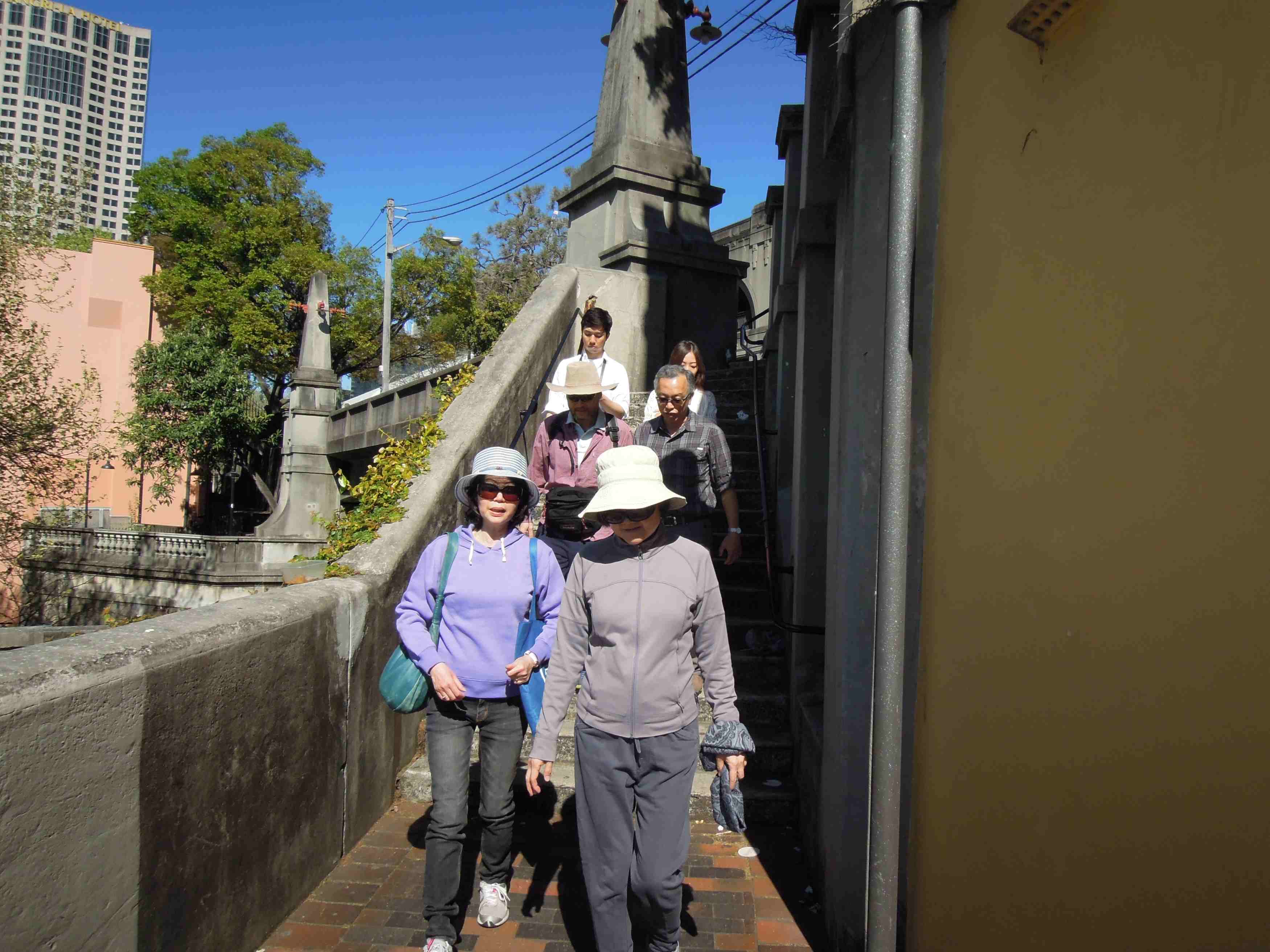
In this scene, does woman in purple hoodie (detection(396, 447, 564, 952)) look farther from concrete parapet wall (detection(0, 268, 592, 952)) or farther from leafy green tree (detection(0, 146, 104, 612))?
leafy green tree (detection(0, 146, 104, 612))

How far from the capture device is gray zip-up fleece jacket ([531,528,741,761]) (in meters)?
3.28

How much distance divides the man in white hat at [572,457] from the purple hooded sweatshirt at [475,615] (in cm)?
123

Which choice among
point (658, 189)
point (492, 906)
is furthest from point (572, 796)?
point (658, 189)

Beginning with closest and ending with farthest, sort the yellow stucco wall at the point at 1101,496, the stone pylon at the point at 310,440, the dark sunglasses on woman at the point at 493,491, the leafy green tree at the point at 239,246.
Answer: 1. the yellow stucco wall at the point at 1101,496
2. the dark sunglasses on woman at the point at 493,491
3. the stone pylon at the point at 310,440
4. the leafy green tree at the point at 239,246

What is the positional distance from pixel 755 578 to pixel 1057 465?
189 inches

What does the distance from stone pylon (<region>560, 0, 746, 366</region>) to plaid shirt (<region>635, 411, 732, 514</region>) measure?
209 inches

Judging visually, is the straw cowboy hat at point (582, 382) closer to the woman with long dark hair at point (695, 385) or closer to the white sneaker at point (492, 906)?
the woman with long dark hair at point (695, 385)

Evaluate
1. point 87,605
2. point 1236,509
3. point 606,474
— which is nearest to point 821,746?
point 606,474

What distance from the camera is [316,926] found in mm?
3789

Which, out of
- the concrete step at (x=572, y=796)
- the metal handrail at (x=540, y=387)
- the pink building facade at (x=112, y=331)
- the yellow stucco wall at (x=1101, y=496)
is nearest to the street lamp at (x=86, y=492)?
the pink building facade at (x=112, y=331)

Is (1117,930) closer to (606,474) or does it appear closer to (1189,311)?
(1189,311)

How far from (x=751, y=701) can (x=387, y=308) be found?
1273 inches

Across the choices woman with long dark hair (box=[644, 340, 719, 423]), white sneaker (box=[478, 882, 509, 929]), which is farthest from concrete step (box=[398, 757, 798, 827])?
woman with long dark hair (box=[644, 340, 719, 423])

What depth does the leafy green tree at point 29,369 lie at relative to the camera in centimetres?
1666
